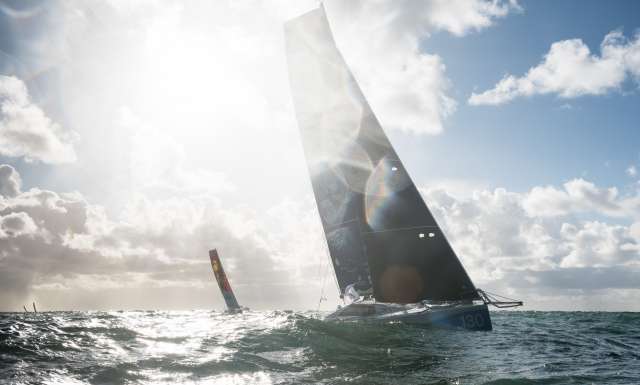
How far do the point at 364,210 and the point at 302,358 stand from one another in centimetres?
1064

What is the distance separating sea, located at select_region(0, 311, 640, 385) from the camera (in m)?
8.81

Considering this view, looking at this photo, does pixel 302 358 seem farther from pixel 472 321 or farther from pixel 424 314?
pixel 472 321

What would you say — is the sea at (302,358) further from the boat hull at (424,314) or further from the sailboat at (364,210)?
the sailboat at (364,210)

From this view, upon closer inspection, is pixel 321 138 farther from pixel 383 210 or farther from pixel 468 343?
pixel 468 343

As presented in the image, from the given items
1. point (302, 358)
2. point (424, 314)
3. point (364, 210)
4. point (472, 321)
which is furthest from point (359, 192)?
point (302, 358)

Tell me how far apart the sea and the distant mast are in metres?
24.1

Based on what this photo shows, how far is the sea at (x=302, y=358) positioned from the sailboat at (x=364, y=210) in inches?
92.8

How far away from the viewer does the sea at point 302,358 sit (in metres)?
8.81

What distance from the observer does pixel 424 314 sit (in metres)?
16.3

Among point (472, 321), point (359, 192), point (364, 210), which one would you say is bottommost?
point (472, 321)

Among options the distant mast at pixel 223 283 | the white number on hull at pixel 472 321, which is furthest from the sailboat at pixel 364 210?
the distant mast at pixel 223 283

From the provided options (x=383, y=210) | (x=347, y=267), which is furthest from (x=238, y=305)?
(x=383, y=210)

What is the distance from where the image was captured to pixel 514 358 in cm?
1199

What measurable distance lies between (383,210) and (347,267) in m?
4.25
